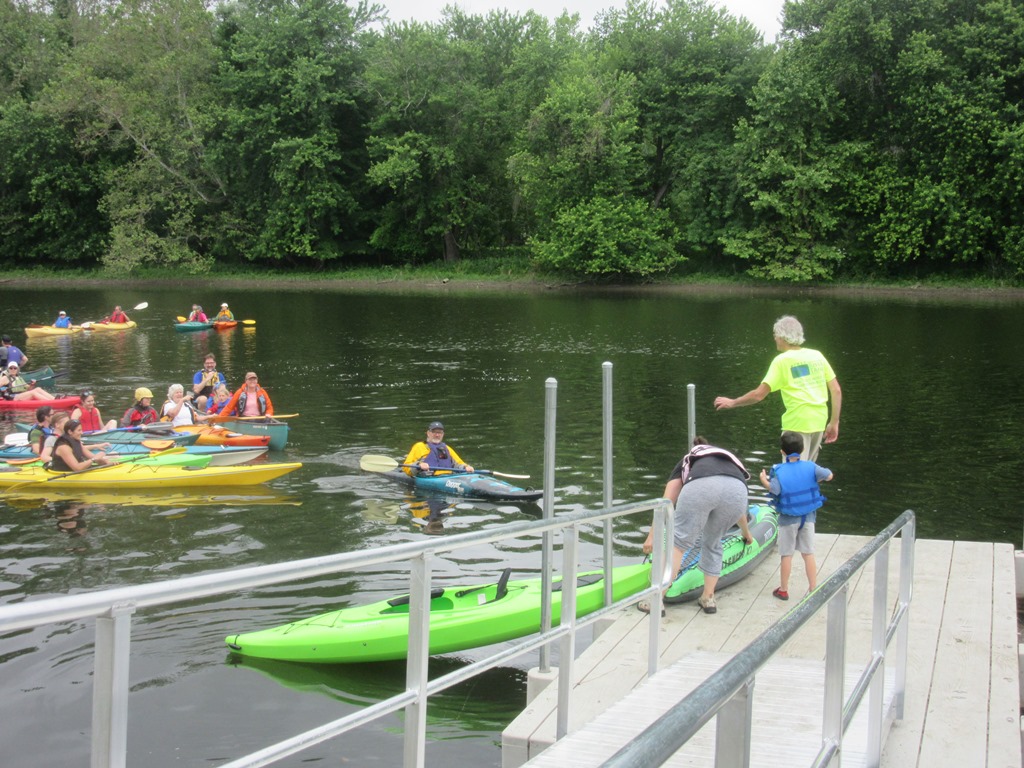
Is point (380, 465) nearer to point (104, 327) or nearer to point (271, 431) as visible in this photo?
point (271, 431)

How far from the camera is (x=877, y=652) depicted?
12.4 feet

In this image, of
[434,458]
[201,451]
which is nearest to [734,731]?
[434,458]

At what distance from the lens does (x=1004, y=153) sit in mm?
44094

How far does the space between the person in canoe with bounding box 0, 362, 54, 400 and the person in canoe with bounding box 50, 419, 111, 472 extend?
→ 286 inches

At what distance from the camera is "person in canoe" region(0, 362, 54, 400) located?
20.4 meters

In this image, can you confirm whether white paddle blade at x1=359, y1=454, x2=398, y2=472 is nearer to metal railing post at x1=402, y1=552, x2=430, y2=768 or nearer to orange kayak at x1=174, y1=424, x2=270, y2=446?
orange kayak at x1=174, y1=424, x2=270, y2=446

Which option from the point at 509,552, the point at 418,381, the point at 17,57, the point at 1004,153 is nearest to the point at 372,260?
the point at 17,57

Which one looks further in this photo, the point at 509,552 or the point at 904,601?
the point at 509,552

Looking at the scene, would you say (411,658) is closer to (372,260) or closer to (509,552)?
(509,552)

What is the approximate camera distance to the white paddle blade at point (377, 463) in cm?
1452

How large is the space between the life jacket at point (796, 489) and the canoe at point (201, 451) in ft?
32.1

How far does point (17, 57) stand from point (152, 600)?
2686 inches

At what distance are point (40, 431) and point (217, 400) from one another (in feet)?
11.9

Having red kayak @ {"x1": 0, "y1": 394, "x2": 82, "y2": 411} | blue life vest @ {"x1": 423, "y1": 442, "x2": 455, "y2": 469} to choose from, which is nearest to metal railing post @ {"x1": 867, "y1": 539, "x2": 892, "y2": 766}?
blue life vest @ {"x1": 423, "y1": 442, "x2": 455, "y2": 469}
